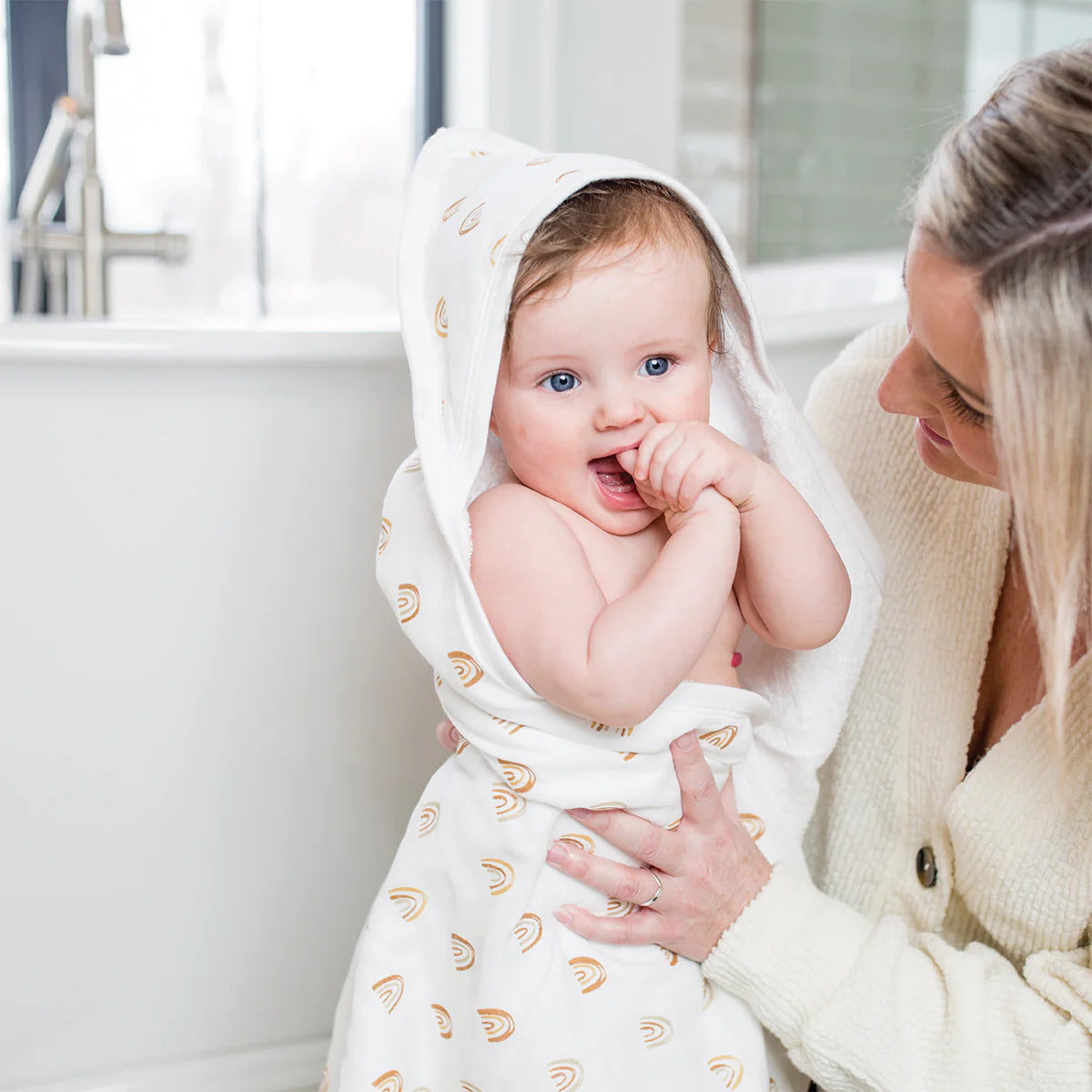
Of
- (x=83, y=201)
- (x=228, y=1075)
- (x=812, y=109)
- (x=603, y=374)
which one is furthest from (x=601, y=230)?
(x=812, y=109)

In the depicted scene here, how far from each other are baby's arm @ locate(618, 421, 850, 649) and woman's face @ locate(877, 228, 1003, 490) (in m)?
0.10

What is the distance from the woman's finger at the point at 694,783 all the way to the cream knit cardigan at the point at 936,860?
0.08m

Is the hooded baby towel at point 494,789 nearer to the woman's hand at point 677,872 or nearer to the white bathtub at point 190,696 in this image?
the woman's hand at point 677,872

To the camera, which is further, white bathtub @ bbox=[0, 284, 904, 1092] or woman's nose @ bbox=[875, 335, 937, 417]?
white bathtub @ bbox=[0, 284, 904, 1092]

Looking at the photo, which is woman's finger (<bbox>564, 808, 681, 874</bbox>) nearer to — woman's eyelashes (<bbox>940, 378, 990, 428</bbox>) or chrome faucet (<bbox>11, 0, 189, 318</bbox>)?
woman's eyelashes (<bbox>940, 378, 990, 428</bbox>)

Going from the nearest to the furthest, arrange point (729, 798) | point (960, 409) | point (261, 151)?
1. point (960, 409)
2. point (729, 798)
3. point (261, 151)

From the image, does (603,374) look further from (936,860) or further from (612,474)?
(936,860)

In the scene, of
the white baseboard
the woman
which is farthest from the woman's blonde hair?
the white baseboard

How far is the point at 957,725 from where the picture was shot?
922 mm

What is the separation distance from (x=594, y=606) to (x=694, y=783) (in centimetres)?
16

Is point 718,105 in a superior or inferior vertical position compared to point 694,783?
superior

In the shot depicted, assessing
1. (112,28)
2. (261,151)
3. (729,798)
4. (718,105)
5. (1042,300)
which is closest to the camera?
(1042,300)

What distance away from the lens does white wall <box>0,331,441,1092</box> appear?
3.13 feet

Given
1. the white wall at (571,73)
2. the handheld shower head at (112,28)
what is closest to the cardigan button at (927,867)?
the handheld shower head at (112,28)
